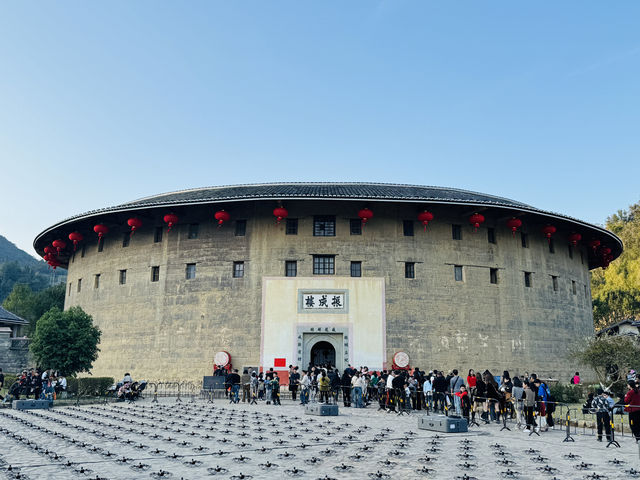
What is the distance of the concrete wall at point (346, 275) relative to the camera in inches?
905

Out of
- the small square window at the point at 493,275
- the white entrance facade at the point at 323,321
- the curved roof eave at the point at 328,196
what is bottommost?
the white entrance facade at the point at 323,321

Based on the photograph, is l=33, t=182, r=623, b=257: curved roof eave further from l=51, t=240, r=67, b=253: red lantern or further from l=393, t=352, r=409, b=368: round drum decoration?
l=393, t=352, r=409, b=368: round drum decoration

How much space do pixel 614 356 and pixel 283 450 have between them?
1899cm

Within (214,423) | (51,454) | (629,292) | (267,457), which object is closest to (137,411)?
(214,423)

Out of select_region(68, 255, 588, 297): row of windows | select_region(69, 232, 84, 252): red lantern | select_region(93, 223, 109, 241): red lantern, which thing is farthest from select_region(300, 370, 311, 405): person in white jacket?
select_region(69, 232, 84, 252): red lantern

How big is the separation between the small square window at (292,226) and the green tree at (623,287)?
32682mm

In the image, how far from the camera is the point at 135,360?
24.1 meters

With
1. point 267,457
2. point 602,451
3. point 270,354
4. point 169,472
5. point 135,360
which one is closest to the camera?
point 169,472

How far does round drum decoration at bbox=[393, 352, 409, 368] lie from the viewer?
22000 mm

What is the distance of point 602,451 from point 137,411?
39.9 feet

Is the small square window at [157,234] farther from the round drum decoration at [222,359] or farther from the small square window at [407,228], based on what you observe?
the small square window at [407,228]

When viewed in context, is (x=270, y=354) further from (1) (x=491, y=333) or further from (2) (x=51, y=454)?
(2) (x=51, y=454)

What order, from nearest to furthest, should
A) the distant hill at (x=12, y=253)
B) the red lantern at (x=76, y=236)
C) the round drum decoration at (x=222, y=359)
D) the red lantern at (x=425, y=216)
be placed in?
the round drum decoration at (x=222, y=359) → the red lantern at (x=425, y=216) → the red lantern at (x=76, y=236) → the distant hill at (x=12, y=253)

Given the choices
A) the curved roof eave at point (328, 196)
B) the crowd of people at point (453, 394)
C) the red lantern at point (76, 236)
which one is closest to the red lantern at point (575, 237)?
the curved roof eave at point (328, 196)
